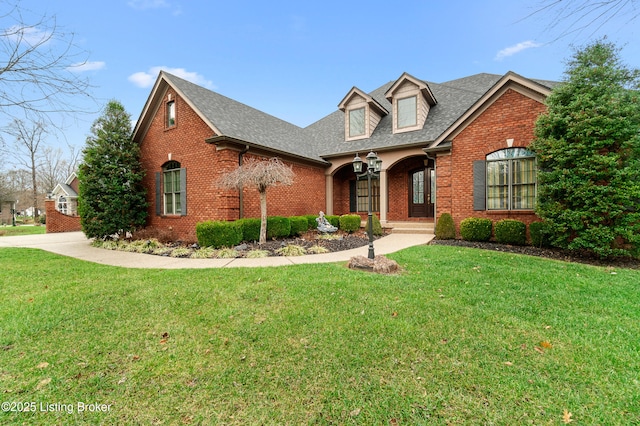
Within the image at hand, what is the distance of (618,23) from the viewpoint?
2.72 m

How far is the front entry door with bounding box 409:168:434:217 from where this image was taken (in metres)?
13.2

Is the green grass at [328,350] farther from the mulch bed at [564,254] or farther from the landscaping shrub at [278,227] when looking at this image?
the landscaping shrub at [278,227]

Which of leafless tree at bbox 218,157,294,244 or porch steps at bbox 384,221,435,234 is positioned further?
porch steps at bbox 384,221,435,234

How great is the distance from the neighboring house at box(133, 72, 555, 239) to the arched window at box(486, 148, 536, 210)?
3 centimetres

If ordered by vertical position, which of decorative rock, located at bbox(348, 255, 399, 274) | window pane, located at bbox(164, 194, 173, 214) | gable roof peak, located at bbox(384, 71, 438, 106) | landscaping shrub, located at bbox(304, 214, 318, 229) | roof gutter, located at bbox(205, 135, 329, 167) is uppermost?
gable roof peak, located at bbox(384, 71, 438, 106)

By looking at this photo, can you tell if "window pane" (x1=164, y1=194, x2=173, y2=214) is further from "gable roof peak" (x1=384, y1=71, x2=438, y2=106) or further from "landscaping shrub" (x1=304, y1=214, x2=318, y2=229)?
"gable roof peak" (x1=384, y1=71, x2=438, y2=106)

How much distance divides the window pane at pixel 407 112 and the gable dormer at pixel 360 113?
4.44 ft

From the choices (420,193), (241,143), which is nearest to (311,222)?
(241,143)

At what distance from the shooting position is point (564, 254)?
7395 mm

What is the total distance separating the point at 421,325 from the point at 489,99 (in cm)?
901

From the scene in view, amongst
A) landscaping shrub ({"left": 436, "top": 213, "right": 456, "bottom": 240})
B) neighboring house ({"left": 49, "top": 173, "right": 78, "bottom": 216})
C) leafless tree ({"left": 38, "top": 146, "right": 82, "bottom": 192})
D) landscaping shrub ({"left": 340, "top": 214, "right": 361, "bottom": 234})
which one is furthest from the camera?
leafless tree ({"left": 38, "top": 146, "right": 82, "bottom": 192})

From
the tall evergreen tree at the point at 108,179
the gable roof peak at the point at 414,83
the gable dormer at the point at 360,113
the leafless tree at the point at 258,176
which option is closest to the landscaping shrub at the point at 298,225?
the leafless tree at the point at 258,176

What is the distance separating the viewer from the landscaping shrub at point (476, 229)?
29.6 feet

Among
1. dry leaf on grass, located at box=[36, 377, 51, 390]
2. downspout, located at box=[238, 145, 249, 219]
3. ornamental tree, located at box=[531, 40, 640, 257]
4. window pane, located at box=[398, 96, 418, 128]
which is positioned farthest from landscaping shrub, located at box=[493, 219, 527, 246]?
dry leaf on grass, located at box=[36, 377, 51, 390]
